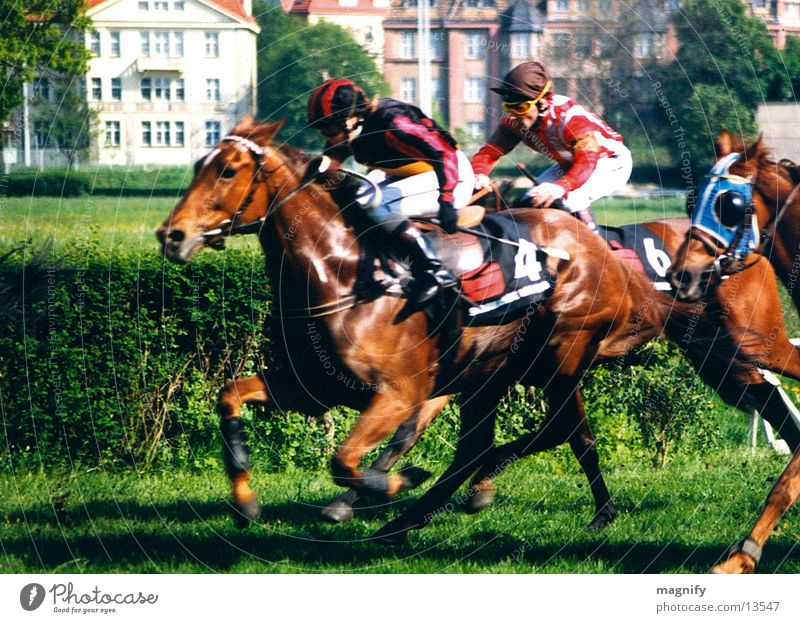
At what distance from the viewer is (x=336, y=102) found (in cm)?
540

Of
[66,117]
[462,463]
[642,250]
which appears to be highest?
[66,117]

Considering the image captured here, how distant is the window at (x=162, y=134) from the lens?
6109 millimetres

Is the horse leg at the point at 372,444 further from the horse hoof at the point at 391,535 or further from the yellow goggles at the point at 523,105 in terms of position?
the yellow goggles at the point at 523,105

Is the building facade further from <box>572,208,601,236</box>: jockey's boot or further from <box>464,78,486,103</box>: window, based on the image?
<box>572,208,601,236</box>: jockey's boot

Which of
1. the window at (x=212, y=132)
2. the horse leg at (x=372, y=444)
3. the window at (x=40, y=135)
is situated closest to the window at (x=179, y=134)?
the window at (x=212, y=132)

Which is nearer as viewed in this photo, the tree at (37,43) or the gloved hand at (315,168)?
the gloved hand at (315,168)

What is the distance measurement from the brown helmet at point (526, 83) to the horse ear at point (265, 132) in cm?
120

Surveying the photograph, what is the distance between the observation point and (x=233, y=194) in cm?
532

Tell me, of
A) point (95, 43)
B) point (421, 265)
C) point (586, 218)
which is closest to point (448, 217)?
point (421, 265)

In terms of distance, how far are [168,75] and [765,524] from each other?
376 centimetres


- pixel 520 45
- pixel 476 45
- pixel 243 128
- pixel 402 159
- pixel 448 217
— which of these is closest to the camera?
pixel 243 128

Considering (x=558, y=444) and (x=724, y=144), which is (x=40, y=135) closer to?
(x=558, y=444)

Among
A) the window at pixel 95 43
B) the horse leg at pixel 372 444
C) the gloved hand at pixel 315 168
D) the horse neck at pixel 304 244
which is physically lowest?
the horse leg at pixel 372 444

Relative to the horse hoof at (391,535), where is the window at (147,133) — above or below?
above
